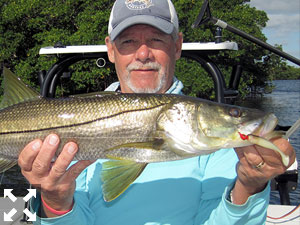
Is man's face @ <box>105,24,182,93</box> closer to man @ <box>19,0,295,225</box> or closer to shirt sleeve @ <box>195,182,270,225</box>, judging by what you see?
man @ <box>19,0,295,225</box>

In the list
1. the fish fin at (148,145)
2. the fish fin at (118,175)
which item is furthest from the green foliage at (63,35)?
the fish fin at (148,145)

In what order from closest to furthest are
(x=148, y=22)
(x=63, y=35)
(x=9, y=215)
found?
(x=148, y=22)
(x=9, y=215)
(x=63, y=35)

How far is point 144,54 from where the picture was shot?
3.23 metres

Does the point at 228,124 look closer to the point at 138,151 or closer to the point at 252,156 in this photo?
the point at 252,156

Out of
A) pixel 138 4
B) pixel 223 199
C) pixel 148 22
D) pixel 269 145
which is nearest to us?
pixel 269 145

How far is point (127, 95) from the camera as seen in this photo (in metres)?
2.44

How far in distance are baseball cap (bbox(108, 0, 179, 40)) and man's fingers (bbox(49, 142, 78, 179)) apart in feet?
4.57

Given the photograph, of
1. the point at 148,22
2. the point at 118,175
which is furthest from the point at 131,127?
the point at 148,22

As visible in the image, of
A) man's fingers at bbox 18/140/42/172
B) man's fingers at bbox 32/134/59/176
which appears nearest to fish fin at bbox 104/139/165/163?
man's fingers at bbox 32/134/59/176

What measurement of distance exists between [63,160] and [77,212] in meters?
0.49

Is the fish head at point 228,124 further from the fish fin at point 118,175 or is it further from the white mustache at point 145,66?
the white mustache at point 145,66

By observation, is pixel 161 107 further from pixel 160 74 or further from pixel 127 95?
pixel 160 74

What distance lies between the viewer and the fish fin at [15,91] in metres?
2.63

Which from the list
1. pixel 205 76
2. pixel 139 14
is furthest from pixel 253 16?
pixel 139 14
